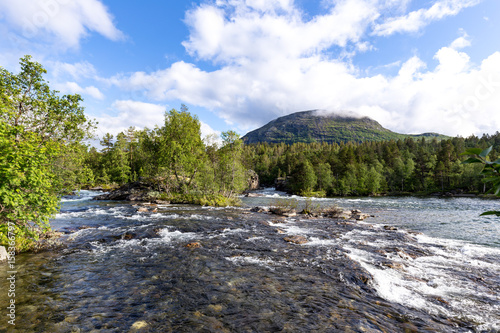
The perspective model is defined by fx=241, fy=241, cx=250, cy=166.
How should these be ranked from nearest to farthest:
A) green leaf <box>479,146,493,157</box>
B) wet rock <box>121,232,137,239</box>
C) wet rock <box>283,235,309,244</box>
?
green leaf <box>479,146,493,157</box>, wet rock <box>283,235,309,244</box>, wet rock <box>121,232,137,239</box>

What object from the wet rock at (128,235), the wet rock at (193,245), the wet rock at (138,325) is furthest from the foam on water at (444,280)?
the wet rock at (128,235)

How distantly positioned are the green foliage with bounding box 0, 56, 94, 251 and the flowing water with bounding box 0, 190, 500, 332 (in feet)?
9.10

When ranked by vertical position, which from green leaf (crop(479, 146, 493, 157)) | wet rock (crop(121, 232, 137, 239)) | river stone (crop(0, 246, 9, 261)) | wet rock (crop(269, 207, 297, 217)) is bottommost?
wet rock (crop(269, 207, 297, 217))

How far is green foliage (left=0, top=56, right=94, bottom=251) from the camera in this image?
33.5ft

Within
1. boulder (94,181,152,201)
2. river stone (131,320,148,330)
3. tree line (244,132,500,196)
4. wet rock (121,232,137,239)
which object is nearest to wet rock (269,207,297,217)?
wet rock (121,232,137,239)

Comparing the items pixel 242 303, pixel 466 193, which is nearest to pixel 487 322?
pixel 242 303

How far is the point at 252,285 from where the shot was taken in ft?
35.0

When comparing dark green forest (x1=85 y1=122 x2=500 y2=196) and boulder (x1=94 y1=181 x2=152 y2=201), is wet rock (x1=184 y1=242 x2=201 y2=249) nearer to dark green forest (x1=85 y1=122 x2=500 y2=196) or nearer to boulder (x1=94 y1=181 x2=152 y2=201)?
dark green forest (x1=85 y1=122 x2=500 y2=196)

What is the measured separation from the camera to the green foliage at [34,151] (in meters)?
10.2

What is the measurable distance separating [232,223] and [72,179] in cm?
1480

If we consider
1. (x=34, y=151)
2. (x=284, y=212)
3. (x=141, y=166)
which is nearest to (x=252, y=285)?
(x=34, y=151)

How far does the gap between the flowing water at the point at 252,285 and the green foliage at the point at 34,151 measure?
278 centimetres

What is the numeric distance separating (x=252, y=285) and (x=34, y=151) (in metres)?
11.7

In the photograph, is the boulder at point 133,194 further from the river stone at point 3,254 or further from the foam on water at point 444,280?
the foam on water at point 444,280
